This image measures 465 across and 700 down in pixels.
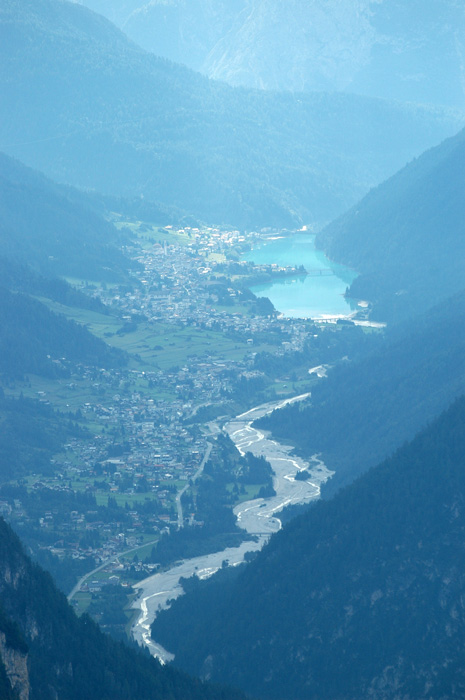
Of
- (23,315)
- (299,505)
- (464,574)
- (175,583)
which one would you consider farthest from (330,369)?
(464,574)

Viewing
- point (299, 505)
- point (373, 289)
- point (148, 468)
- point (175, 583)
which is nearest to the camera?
point (175, 583)

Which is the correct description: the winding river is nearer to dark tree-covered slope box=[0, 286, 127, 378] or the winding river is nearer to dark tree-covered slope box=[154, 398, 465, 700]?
dark tree-covered slope box=[154, 398, 465, 700]

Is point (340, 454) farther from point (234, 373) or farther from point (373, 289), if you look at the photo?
point (373, 289)

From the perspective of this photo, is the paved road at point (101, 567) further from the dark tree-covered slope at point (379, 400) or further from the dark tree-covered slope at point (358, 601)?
the dark tree-covered slope at point (379, 400)

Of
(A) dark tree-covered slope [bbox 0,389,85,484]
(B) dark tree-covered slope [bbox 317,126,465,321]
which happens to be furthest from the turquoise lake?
(A) dark tree-covered slope [bbox 0,389,85,484]

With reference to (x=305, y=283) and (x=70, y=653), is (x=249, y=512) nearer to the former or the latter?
(x=70, y=653)

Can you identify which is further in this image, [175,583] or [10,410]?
[10,410]

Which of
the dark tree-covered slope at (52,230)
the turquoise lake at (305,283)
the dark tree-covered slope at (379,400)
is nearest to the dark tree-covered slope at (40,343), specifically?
the dark tree-covered slope at (379,400)
